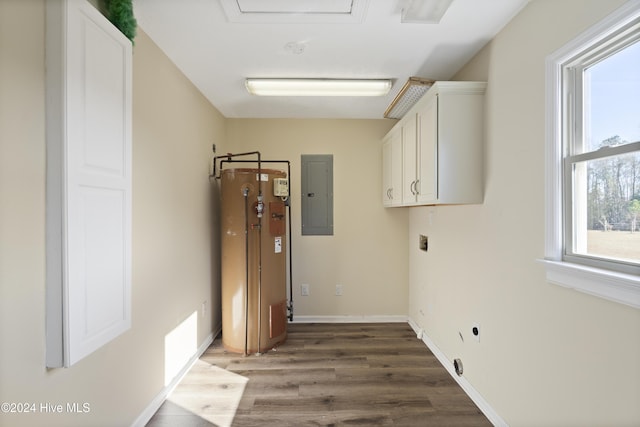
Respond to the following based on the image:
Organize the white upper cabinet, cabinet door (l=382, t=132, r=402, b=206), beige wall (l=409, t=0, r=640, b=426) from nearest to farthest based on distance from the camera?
beige wall (l=409, t=0, r=640, b=426)
the white upper cabinet
cabinet door (l=382, t=132, r=402, b=206)

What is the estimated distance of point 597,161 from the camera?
1.25 metres

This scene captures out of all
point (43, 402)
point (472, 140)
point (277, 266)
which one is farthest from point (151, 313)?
point (472, 140)

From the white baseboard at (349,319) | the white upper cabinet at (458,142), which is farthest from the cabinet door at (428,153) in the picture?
the white baseboard at (349,319)

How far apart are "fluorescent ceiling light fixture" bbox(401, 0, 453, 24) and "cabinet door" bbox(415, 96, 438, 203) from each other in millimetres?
489

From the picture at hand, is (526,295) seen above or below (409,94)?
below

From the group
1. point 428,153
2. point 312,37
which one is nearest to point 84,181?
point 312,37

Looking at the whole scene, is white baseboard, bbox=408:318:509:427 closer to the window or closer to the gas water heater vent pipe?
the window

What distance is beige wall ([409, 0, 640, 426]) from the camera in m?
1.14

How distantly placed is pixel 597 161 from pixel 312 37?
64.7 inches

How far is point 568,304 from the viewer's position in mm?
1301

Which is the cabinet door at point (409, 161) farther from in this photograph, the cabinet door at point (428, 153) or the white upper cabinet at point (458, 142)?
the white upper cabinet at point (458, 142)

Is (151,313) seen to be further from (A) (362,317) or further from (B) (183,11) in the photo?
(A) (362,317)

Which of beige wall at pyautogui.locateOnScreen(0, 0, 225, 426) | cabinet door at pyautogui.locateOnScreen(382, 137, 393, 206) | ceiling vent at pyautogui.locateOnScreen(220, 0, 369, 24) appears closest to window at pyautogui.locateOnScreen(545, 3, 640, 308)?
ceiling vent at pyautogui.locateOnScreen(220, 0, 369, 24)

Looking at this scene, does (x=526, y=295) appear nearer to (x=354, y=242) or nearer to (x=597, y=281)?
(x=597, y=281)
